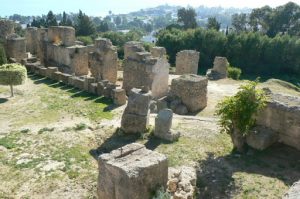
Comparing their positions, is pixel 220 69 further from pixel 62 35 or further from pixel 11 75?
pixel 11 75

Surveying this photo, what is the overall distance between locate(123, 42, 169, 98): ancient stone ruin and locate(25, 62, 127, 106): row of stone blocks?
134cm

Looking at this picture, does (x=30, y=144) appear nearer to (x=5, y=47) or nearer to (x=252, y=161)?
(x=252, y=161)

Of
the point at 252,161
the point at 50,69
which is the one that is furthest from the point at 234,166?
the point at 50,69

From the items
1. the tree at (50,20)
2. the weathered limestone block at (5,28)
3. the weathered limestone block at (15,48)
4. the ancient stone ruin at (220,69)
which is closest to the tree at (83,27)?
the tree at (50,20)

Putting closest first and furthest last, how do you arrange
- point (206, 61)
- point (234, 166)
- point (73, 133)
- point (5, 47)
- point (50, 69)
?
point (234, 166), point (73, 133), point (50, 69), point (5, 47), point (206, 61)

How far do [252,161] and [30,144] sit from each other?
9.19m

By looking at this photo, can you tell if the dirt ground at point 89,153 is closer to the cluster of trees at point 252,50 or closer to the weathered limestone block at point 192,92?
the weathered limestone block at point 192,92

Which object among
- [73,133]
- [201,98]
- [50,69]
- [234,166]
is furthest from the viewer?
[50,69]

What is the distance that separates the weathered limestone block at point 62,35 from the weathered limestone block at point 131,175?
65.3 ft

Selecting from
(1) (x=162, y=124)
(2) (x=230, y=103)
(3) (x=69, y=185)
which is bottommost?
(3) (x=69, y=185)

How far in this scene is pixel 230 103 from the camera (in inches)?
590

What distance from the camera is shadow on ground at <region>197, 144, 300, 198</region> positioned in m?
13.1

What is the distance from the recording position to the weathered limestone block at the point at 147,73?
24000mm

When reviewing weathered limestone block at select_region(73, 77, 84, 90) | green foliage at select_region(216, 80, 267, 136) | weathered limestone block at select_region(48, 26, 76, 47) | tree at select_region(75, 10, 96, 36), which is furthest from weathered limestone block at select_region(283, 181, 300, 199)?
tree at select_region(75, 10, 96, 36)
